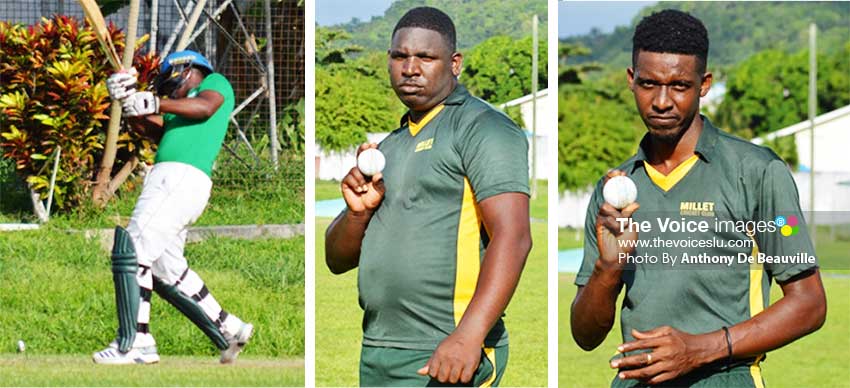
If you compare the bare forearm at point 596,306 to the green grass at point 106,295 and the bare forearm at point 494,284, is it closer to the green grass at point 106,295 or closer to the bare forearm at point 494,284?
the bare forearm at point 494,284

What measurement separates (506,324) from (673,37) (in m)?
2.23

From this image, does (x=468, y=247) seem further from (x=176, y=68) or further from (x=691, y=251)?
Answer: (x=176, y=68)

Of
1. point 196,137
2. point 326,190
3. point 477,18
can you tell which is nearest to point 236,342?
point 326,190

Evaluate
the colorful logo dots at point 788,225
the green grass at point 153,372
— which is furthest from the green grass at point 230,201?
the colorful logo dots at point 788,225

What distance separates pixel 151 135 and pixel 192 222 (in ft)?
1.50

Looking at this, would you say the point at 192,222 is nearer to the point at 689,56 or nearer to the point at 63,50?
the point at 63,50

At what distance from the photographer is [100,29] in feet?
20.6

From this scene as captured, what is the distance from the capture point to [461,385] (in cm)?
416

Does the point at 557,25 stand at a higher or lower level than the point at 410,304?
higher

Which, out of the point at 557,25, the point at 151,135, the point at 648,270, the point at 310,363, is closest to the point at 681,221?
the point at 648,270

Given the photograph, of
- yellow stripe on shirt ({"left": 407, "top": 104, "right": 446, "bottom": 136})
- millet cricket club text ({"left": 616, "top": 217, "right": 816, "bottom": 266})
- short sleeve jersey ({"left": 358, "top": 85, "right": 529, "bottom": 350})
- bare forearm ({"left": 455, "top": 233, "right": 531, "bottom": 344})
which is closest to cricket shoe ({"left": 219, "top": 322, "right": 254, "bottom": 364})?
short sleeve jersey ({"left": 358, "top": 85, "right": 529, "bottom": 350})

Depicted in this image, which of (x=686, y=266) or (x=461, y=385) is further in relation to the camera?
(x=461, y=385)

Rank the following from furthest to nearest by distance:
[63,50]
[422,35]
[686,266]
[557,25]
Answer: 1. [63,50]
2. [557,25]
3. [422,35]
4. [686,266]

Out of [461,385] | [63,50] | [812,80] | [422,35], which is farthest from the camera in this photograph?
[812,80]
